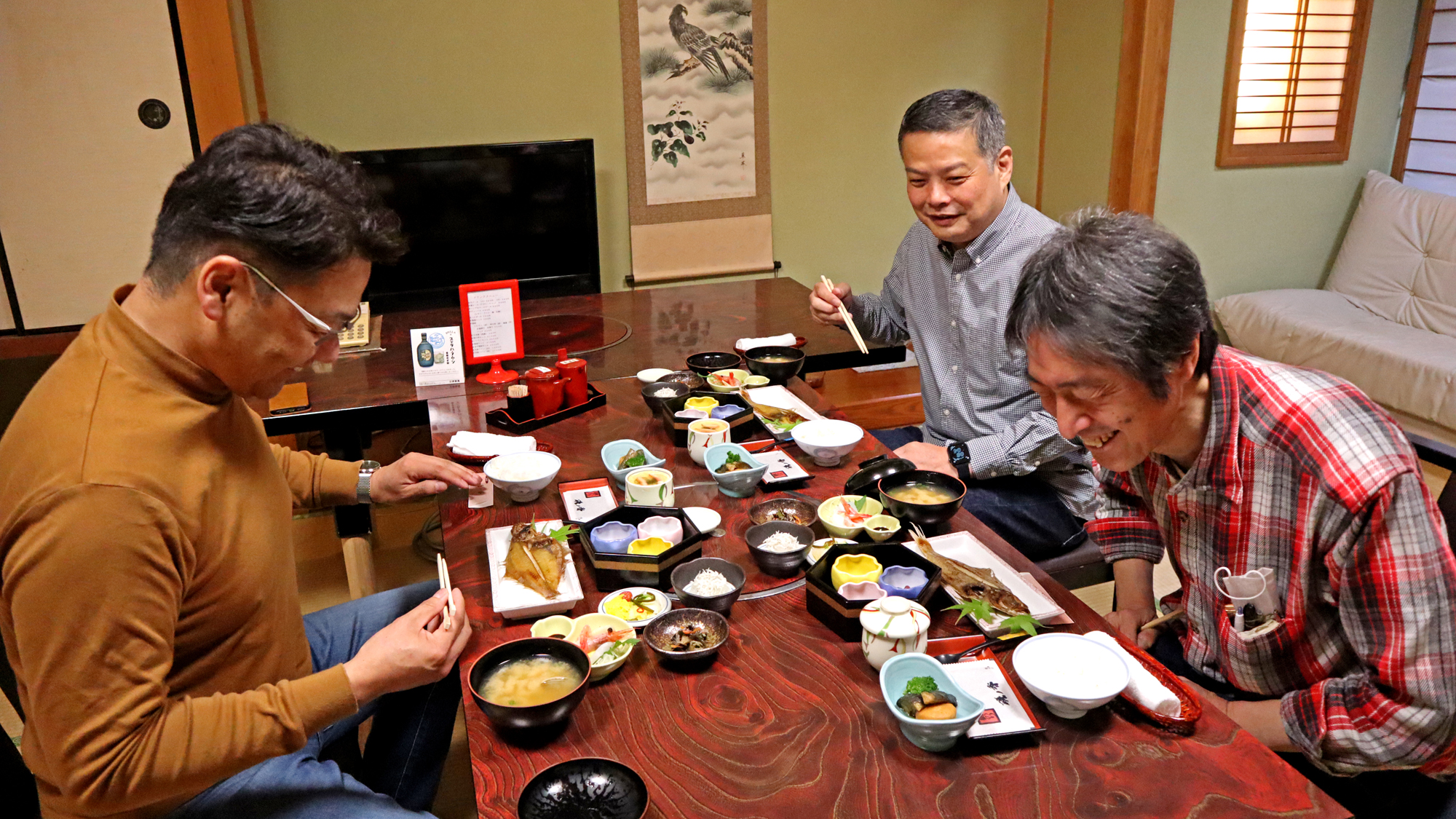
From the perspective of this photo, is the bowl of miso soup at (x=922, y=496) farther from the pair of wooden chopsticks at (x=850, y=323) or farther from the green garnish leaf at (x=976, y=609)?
the pair of wooden chopsticks at (x=850, y=323)

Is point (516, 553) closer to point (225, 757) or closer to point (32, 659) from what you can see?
point (225, 757)

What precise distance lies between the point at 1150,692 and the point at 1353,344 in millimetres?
3776

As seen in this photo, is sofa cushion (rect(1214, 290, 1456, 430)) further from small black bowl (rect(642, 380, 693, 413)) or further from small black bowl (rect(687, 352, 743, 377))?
small black bowl (rect(642, 380, 693, 413))

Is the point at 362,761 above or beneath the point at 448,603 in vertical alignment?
beneath

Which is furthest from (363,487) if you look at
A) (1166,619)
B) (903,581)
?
(1166,619)

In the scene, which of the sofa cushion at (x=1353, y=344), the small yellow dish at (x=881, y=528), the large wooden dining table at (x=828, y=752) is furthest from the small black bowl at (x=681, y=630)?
the sofa cushion at (x=1353, y=344)

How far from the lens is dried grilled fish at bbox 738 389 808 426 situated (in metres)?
2.29

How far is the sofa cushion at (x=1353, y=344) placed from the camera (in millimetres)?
3957

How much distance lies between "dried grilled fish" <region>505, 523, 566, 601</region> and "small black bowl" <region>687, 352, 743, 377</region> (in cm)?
110

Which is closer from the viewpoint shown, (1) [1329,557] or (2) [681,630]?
(1) [1329,557]

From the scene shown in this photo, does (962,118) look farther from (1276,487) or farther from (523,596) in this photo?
(523,596)

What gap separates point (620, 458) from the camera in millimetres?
Result: 2104

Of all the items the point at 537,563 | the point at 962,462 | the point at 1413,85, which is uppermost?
the point at 1413,85

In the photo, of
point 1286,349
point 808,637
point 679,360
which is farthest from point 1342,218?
point 808,637
